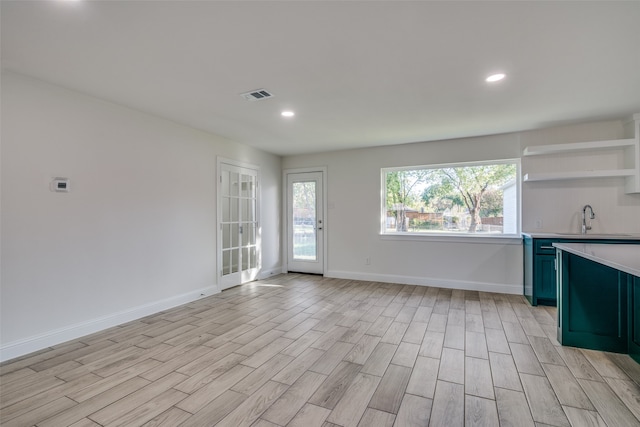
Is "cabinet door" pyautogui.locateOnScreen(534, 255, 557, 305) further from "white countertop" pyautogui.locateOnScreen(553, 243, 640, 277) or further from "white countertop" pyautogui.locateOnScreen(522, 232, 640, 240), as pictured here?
"white countertop" pyautogui.locateOnScreen(553, 243, 640, 277)

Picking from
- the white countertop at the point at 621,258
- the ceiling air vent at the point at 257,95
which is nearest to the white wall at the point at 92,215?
the ceiling air vent at the point at 257,95

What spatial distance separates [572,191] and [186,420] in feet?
17.2

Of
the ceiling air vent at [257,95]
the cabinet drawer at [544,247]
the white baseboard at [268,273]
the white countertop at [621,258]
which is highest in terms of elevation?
the ceiling air vent at [257,95]

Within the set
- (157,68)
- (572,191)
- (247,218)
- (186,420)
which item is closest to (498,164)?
(572,191)

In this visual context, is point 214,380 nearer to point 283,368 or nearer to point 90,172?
point 283,368

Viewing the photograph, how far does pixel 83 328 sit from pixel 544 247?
5452 millimetres

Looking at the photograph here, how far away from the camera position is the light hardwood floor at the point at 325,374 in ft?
6.18

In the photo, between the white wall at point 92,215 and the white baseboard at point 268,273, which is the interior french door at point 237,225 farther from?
the white wall at point 92,215

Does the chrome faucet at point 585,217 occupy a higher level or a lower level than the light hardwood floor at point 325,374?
higher

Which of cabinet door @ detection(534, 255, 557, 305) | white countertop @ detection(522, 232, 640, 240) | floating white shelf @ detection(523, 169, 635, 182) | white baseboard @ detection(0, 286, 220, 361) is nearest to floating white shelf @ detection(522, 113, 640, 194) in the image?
floating white shelf @ detection(523, 169, 635, 182)

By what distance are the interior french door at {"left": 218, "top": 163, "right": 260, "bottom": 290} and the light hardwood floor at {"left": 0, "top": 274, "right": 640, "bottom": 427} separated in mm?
1355

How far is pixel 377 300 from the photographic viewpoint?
14.3 feet

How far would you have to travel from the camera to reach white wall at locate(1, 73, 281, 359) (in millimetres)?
2684

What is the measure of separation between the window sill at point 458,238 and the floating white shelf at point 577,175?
91 centimetres
